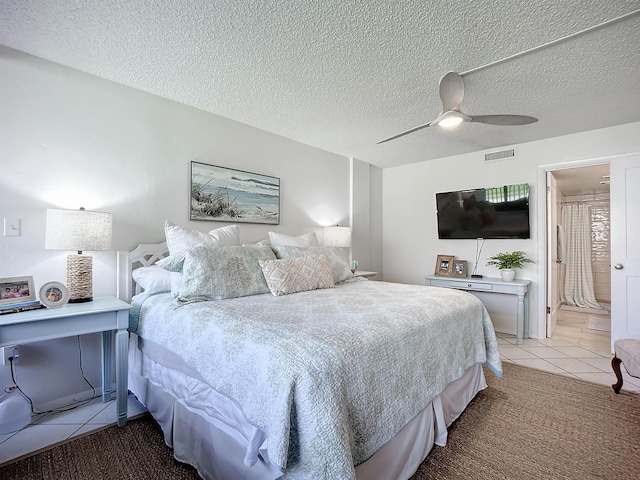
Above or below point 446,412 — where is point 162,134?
above

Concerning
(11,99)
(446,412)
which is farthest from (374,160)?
(11,99)

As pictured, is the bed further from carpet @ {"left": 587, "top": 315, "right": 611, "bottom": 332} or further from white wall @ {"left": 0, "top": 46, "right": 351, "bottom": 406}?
carpet @ {"left": 587, "top": 315, "right": 611, "bottom": 332}

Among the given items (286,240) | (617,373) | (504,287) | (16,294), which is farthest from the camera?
(504,287)

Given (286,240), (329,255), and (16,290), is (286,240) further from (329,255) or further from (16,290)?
(16,290)

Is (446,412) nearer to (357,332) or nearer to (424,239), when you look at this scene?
(357,332)

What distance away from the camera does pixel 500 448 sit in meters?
1.73

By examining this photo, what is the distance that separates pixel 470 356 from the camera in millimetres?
2053

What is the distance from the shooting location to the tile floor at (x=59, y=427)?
1.74 metres

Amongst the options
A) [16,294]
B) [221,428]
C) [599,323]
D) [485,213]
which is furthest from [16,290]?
[599,323]

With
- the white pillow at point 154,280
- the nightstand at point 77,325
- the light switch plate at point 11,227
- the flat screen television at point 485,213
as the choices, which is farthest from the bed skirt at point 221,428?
the flat screen television at point 485,213

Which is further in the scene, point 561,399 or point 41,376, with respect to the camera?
point 561,399

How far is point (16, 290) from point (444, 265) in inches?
175

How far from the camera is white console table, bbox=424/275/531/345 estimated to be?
3584 millimetres

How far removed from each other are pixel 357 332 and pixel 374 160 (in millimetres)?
3831
